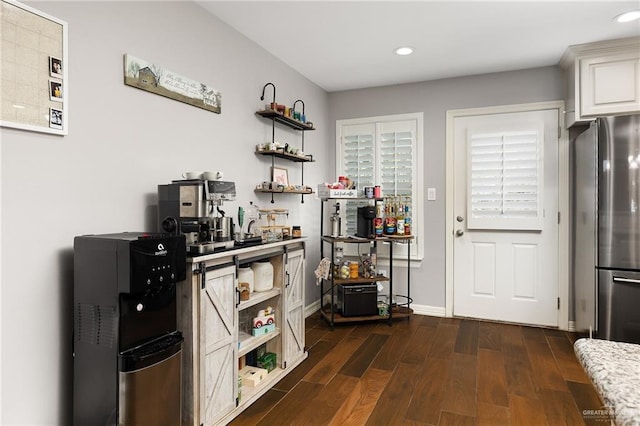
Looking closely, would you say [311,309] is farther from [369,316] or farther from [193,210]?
[193,210]

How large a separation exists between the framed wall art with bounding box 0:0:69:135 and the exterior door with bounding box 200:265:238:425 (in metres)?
1.01

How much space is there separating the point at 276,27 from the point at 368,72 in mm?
1316

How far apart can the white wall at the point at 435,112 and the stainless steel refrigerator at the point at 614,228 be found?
1.11 meters

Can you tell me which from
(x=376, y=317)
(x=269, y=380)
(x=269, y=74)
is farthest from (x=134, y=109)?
(x=376, y=317)

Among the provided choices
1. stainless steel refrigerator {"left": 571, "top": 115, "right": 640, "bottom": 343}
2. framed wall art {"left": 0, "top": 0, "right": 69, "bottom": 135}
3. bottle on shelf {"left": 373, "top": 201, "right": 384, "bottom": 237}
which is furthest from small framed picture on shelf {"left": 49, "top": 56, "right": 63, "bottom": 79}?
stainless steel refrigerator {"left": 571, "top": 115, "right": 640, "bottom": 343}

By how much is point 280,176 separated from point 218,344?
1815 mm

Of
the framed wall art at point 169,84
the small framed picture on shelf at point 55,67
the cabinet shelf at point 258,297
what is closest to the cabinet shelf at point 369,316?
the cabinet shelf at point 258,297

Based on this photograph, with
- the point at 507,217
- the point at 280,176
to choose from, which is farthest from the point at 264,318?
the point at 507,217

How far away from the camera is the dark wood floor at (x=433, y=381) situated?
86.4 inches

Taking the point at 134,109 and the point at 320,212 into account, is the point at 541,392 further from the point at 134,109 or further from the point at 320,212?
the point at 134,109

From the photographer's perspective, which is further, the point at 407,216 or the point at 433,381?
the point at 407,216

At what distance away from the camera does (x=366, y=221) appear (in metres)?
3.87

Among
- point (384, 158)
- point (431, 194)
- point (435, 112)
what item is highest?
point (435, 112)

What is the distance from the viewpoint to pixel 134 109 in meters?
2.05
